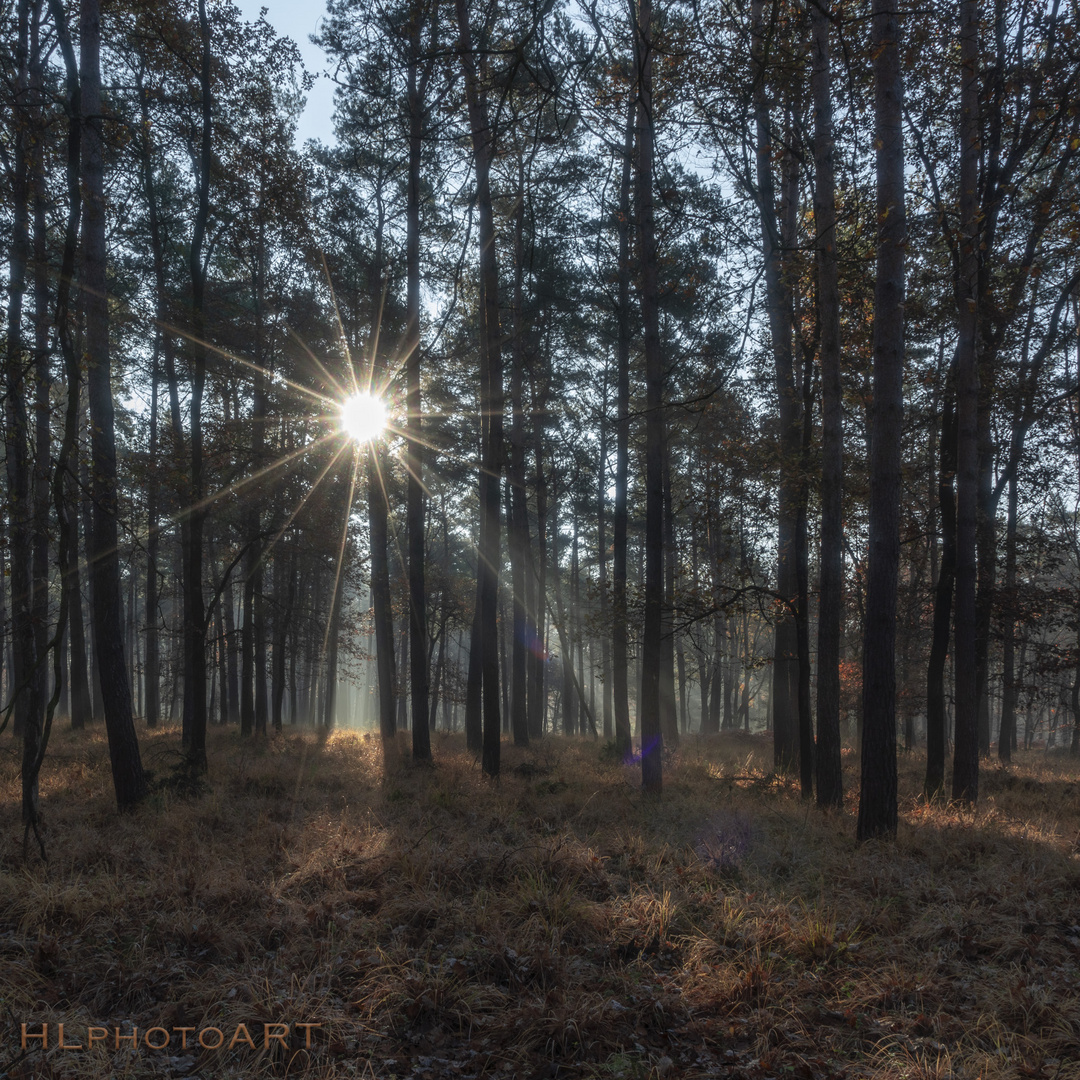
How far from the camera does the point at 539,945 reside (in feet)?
14.9

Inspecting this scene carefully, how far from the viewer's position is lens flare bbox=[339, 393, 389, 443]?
12719 millimetres

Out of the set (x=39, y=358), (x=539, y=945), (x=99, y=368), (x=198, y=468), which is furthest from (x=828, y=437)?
(x=198, y=468)

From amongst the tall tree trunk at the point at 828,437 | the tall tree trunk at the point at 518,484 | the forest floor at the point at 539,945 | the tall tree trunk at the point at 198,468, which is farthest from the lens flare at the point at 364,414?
the tall tree trunk at the point at 828,437

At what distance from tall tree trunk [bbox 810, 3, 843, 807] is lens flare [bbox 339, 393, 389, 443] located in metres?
8.08

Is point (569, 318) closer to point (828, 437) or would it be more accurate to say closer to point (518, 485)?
point (518, 485)

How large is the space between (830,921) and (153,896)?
220 inches

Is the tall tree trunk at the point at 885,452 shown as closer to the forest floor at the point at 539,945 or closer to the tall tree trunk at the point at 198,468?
the forest floor at the point at 539,945

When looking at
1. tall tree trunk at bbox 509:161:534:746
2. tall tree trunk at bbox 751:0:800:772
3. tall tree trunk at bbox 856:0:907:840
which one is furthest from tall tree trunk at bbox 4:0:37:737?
tall tree trunk at bbox 751:0:800:772

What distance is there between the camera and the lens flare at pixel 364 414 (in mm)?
12719

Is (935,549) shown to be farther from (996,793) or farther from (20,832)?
(20,832)

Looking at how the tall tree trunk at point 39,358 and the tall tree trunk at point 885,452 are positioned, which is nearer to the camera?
the tall tree trunk at point 39,358

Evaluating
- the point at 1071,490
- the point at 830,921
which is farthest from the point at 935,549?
the point at 830,921

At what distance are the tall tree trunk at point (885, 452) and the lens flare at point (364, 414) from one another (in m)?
8.91

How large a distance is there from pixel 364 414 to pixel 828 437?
8.76 metres
